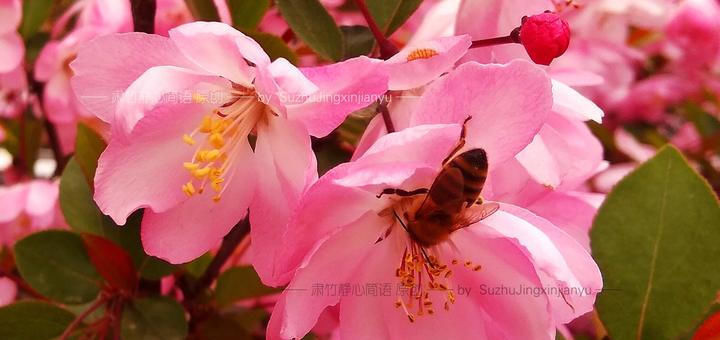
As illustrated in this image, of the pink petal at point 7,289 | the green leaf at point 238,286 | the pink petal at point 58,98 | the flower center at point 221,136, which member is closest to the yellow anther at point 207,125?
the flower center at point 221,136

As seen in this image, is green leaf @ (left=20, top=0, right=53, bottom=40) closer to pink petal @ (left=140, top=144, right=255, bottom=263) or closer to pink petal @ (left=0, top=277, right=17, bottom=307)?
pink petal @ (left=0, top=277, right=17, bottom=307)

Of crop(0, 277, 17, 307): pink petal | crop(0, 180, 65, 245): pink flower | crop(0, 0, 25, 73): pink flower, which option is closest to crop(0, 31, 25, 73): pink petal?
crop(0, 0, 25, 73): pink flower

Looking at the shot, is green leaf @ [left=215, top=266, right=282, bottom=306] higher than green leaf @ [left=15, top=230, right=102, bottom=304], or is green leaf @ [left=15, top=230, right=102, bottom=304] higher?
green leaf @ [left=15, top=230, right=102, bottom=304]

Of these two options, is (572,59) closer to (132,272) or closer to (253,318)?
(253,318)

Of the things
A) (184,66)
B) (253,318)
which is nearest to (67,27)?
(253,318)

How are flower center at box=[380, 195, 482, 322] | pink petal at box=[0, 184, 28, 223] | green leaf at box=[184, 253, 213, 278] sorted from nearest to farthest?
flower center at box=[380, 195, 482, 322] → green leaf at box=[184, 253, 213, 278] → pink petal at box=[0, 184, 28, 223]
